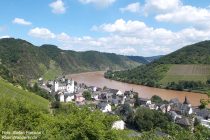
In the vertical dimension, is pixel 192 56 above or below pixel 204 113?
above

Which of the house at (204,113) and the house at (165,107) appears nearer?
the house at (204,113)

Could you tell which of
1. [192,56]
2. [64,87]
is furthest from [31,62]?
[192,56]

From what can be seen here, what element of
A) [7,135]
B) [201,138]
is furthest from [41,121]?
[201,138]

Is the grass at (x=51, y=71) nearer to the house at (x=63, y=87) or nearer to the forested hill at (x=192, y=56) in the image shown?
the house at (x=63, y=87)

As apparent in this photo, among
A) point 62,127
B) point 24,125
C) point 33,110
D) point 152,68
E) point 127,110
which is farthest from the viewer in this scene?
point 152,68

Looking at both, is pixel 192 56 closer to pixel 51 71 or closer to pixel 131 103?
pixel 51 71

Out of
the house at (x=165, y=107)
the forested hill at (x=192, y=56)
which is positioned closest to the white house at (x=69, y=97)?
the house at (x=165, y=107)

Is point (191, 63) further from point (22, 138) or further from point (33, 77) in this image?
point (22, 138)
